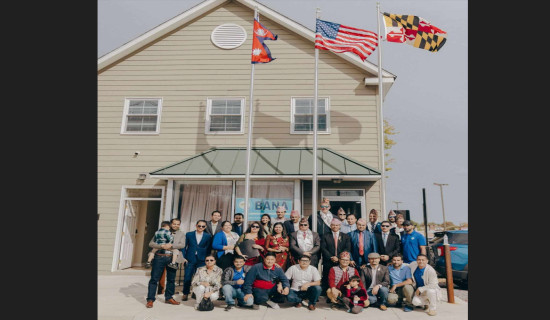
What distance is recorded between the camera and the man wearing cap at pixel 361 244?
24.3 feet

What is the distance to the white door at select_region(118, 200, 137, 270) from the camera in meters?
11.1

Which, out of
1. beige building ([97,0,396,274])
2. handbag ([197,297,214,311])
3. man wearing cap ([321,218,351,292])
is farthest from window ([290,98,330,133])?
handbag ([197,297,214,311])

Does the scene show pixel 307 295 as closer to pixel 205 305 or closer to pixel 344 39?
pixel 205 305

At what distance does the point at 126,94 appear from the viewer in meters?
11.8

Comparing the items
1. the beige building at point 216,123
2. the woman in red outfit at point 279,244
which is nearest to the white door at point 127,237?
the beige building at point 216,123

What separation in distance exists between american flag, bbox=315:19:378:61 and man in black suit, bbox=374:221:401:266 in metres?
4.85

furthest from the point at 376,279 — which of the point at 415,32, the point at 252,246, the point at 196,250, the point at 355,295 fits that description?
the point at 415,32

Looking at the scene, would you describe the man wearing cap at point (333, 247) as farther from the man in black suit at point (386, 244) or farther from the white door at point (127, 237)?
the white door at point (127, 237)

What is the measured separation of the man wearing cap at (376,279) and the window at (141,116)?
7.80m

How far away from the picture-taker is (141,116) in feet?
38.2

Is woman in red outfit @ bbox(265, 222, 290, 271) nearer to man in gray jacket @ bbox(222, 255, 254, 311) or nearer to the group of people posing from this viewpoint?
the group of people posing

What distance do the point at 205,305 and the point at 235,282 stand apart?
0.71 metres

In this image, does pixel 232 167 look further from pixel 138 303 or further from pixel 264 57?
pixel 138 303

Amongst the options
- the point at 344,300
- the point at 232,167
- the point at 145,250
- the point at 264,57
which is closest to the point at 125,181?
the point at 145,250
